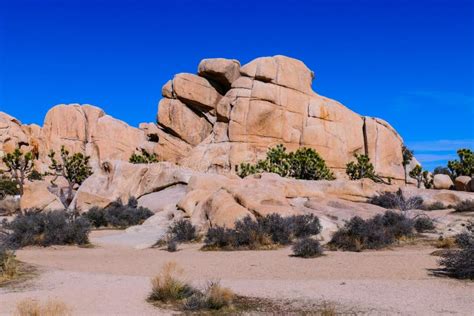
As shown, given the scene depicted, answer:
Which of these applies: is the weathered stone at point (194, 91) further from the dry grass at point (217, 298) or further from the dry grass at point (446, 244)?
the dry grass at point (217, 298)

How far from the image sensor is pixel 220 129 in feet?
254

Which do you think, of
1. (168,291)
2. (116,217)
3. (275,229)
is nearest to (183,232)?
(275,229)

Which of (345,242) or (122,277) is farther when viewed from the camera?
(345,242)

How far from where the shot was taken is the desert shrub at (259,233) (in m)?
17.7

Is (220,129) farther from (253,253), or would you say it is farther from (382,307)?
(382,307)

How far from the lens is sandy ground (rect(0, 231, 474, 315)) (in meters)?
8.34

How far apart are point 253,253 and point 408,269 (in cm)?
558

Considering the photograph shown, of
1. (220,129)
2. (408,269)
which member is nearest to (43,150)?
(220,129)

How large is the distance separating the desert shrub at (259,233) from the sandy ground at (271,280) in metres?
1.06

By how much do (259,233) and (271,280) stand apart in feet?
22.3

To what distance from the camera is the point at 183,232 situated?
20.6 meters

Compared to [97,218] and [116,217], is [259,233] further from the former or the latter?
[97,218]

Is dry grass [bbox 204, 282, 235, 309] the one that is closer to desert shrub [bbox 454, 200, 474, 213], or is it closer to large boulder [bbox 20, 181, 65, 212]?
desert shrub [bbox 454, 200, 474, 213]

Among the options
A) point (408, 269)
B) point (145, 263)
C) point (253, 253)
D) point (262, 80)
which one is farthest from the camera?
point (262, 80)
